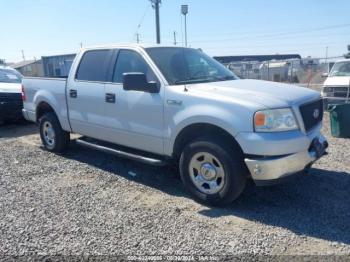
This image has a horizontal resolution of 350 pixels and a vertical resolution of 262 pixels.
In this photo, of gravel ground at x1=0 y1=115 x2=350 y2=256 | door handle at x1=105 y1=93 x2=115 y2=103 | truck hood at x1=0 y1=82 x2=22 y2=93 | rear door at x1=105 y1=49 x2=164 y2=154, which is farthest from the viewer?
truck hood at x1=0 y1=82 x2=22 y2=93

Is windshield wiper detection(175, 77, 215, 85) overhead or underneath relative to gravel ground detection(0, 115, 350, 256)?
overhead

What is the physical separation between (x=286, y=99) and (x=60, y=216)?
291cm

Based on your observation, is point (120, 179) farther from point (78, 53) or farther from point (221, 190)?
point (78, 53)

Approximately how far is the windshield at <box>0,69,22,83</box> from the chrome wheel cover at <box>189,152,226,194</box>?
27.9 feet

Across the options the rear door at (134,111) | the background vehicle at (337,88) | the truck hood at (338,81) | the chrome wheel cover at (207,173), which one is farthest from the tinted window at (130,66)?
the truck hood at (338,81)

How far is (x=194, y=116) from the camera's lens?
4.27 m

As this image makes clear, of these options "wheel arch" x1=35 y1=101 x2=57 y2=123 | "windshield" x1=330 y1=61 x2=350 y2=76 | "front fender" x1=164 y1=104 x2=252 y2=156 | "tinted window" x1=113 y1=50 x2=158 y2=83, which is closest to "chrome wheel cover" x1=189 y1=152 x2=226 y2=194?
"front fender" x1=164 y1=104 x2=252 y2=156

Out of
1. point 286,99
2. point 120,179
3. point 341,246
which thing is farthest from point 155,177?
point 341,246

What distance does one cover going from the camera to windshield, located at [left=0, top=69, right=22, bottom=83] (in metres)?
11.0

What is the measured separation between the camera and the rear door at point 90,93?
5.52 m

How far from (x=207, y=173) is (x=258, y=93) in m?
1.11

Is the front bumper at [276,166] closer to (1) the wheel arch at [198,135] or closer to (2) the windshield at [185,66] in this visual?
(1) the wheel arch at [198,135]

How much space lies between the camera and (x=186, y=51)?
5543 millimetres

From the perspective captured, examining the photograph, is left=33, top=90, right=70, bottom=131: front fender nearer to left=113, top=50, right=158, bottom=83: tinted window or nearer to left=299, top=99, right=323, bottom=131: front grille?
left=113, top=50, right=158, bottom=83: tinted window
